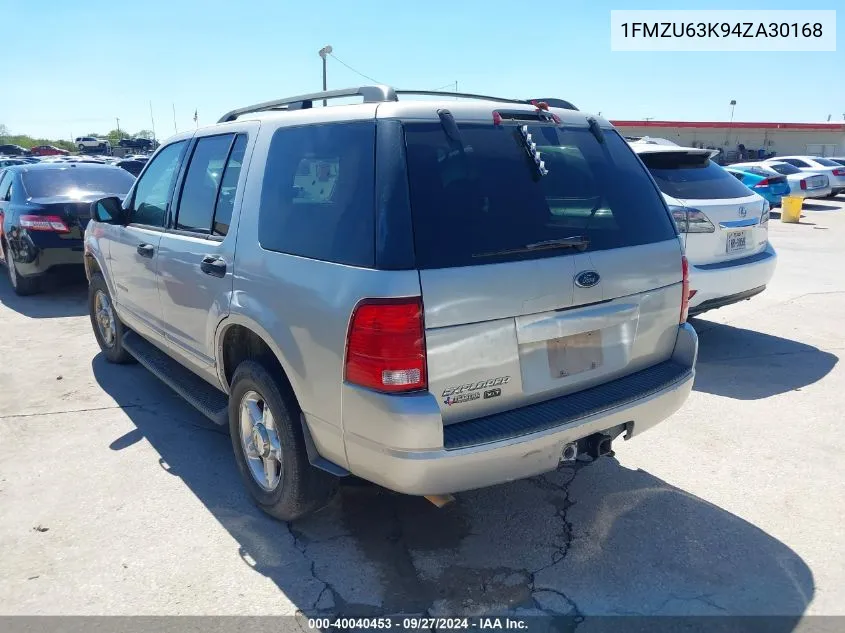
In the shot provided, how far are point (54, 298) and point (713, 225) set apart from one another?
803 cm

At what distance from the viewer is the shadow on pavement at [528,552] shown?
2.84 m

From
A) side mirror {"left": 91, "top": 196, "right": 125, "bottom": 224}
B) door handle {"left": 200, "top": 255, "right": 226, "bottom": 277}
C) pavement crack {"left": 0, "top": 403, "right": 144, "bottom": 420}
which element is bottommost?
pavement crack {"left": 0, "top": 403, "right": 144, "bottom": 420}

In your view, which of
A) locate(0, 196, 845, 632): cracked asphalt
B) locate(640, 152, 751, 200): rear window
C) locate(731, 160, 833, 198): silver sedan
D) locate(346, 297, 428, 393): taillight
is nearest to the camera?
locate(346, 297, 428, 393): taillight

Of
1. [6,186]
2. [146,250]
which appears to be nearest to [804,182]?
[6,186]

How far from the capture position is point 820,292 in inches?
336

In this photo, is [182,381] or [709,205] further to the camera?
[709,205]

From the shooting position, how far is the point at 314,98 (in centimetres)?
359

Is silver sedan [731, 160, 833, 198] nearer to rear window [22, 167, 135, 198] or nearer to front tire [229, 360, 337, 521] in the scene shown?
rear window [22, 167, 135, 198]

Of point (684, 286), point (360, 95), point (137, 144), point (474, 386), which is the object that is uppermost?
point (137, 144)

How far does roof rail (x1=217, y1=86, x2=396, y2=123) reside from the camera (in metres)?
3.13

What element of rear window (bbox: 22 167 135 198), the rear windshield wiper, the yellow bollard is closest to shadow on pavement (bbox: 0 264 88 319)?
rear window (bbox: 22 167 135 198)

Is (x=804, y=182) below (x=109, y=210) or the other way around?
below

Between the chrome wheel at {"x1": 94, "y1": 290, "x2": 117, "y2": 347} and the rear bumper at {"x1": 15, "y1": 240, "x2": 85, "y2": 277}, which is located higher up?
the rear bumper at {"x1": 15, "y1": 240, "x2": 85, "y2": 277}

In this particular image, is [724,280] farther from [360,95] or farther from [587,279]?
[360,95]
